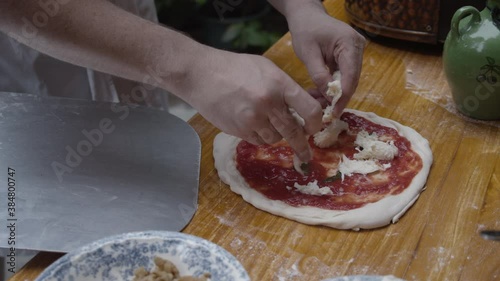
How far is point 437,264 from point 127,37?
0.87 meters

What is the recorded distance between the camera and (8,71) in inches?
75.5

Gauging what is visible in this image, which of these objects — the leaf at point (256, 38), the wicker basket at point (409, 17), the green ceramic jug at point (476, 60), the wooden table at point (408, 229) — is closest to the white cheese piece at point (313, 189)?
the wooden table at point (408, 229)

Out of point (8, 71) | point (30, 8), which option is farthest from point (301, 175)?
point (8, 71)

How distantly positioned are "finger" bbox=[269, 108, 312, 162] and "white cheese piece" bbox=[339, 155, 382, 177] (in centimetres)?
14

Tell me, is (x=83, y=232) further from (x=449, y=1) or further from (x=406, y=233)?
(x=449, y=1)

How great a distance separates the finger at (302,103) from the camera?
1.43m

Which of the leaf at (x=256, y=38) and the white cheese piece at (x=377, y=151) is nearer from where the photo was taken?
the white cheese piece at (x=377, y=151)

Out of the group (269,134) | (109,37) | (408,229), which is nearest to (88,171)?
(109,37)

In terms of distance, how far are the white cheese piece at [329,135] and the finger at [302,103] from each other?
0.29 meters

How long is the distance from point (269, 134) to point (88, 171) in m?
0.49

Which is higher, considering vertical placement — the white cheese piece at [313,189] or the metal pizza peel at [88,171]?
the metal pizza peel at [88,171]

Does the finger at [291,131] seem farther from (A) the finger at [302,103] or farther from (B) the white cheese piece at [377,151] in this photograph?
(B) the white cheese piece at [377,151]

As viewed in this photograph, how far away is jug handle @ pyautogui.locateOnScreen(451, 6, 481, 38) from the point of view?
1799 mm
